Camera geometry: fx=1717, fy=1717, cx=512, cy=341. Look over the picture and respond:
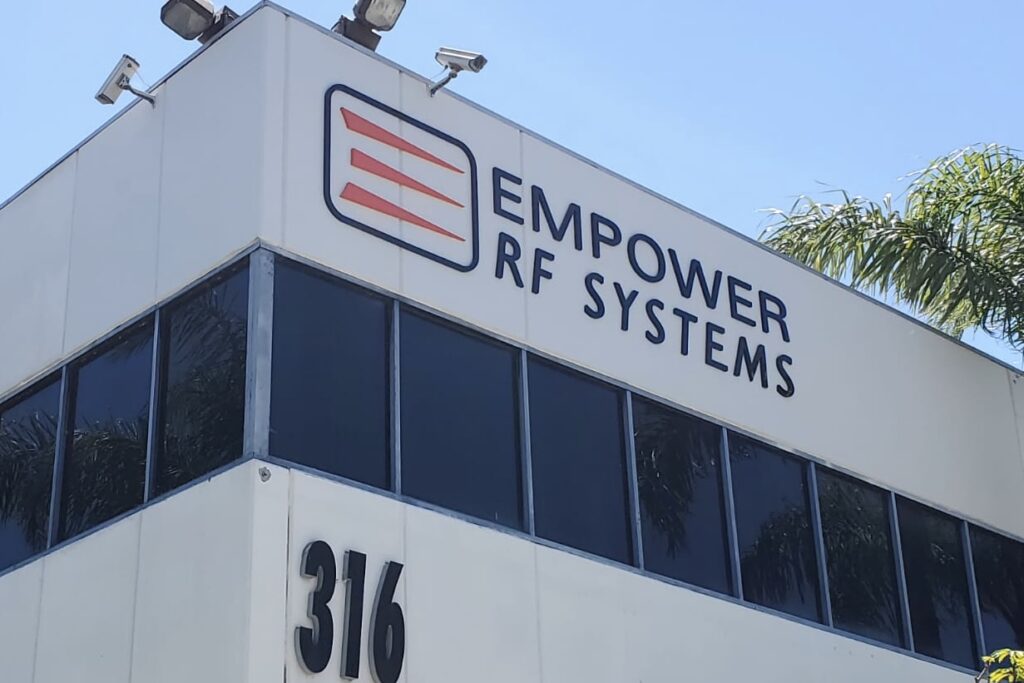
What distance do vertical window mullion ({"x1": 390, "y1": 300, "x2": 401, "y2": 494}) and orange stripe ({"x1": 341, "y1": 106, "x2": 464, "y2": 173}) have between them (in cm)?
131

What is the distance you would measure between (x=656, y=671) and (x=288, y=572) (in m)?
3.54

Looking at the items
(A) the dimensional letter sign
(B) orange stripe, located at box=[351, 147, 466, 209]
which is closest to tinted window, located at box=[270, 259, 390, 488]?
(A) the dimensional letter sign

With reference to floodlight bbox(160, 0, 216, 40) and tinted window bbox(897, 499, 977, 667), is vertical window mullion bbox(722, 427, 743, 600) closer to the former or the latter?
tinted window bbox(897, 499, 977, 667)

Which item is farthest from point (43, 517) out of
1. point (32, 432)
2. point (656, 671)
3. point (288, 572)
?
point (656, 671)

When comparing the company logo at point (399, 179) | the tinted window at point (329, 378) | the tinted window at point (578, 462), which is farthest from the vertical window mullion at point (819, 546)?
the tinted window at point (329, 378)

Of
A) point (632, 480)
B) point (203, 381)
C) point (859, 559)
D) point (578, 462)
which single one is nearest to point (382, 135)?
point (203, 381)

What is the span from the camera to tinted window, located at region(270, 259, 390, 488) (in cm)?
1150

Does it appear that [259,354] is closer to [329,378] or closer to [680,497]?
[329,378]

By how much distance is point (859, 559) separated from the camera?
612 inches

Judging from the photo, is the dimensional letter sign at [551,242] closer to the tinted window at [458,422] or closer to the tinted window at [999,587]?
the tinted window at [458,422]

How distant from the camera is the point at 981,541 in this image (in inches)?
677

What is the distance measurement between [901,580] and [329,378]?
6577 mm

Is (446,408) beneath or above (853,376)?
beneath

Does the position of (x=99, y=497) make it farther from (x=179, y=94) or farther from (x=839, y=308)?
(x=839, y=308)
